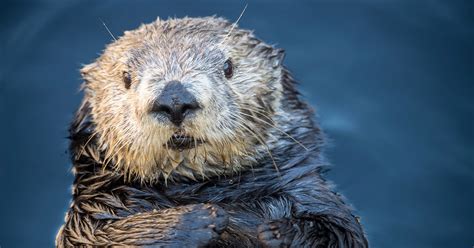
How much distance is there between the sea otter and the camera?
4.60 metres

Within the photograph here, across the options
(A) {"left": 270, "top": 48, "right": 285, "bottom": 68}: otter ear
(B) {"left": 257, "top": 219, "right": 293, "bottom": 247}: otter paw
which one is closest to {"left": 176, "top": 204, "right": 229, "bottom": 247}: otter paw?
(B) {"left": 257, "top": 219, "right": 293, "bottom": 247}: otter paw

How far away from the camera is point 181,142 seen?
4.49 m

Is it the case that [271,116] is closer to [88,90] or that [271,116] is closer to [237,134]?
[237,134]

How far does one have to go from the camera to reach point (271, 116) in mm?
5203

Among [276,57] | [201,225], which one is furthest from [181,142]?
[276,57]

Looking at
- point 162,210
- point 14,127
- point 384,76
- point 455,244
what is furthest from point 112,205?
→ point 384,76

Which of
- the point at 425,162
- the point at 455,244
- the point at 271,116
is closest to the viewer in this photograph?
the point at 271,116

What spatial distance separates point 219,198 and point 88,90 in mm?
1152

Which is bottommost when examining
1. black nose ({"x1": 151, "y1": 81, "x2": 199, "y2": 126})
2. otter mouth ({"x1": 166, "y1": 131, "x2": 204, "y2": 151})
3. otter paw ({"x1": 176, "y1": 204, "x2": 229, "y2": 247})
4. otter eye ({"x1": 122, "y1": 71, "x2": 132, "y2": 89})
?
otter paw ({"x1": 176, "y1": 204, "x2": 229, "y2": 247})

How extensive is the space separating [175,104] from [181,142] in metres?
0.33

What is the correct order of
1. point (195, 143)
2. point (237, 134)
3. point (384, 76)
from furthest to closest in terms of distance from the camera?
point (384, 76), point (237, 134), point (195, 143)

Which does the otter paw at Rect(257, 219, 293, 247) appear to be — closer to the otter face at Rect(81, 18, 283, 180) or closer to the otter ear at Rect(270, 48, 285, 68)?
→ the otter face at Rect(81, 18, 283, 180)

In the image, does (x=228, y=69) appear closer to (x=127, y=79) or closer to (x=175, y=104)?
(x=127, y=79)

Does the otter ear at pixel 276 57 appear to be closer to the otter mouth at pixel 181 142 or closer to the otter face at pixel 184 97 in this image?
A: the otter face at pixel 184 97
